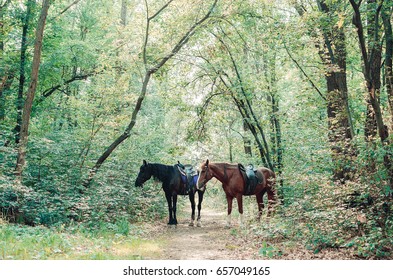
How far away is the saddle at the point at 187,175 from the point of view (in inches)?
491

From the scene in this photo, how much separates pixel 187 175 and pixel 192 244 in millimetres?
4291

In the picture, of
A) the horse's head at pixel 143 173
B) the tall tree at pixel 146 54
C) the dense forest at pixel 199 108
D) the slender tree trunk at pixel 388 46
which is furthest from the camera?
the tall tree at pixel 146 54

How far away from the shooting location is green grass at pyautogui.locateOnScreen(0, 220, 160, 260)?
566 cm

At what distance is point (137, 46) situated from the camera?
13531 mm

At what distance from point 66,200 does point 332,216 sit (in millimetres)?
7369

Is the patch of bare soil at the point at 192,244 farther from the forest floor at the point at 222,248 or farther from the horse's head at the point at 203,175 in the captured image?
the horse's head at the point at 203,175

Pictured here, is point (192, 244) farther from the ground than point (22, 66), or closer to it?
closer to it

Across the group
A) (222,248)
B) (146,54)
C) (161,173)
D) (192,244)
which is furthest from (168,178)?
(146,54)

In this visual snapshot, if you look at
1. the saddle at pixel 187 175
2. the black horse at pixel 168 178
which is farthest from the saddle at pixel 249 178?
the black horse at pixel 168 178

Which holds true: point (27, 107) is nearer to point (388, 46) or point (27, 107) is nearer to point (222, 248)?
point (222, 248)

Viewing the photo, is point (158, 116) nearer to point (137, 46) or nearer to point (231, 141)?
point (231, 141)

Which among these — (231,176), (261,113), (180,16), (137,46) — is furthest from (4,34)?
(261,113)

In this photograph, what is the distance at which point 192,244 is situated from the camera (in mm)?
8492

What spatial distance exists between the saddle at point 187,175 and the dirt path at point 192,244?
1718 mm
